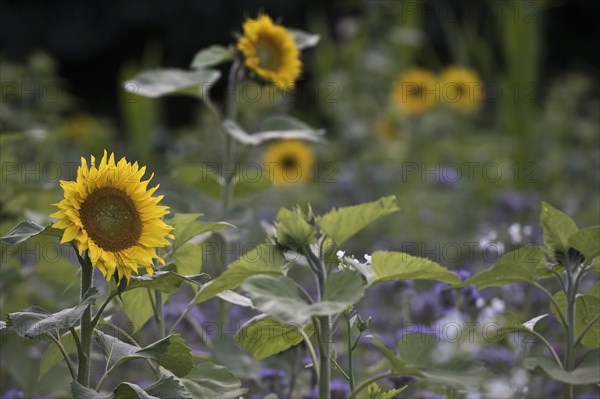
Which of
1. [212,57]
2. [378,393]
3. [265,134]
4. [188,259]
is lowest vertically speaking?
[378,393]

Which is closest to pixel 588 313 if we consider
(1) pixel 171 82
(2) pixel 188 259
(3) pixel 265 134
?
(2) pixel 188 259

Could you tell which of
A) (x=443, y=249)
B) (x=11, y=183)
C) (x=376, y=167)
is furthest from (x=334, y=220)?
(x=376, y=167)

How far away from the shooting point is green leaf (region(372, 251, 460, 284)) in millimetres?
873

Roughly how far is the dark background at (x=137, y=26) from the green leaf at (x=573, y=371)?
4249 millimetres

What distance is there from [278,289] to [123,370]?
131 centimetres

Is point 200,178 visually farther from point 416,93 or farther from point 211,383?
point 416,93

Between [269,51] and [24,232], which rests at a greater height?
[269,51]

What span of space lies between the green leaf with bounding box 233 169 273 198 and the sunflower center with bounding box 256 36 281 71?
17cm

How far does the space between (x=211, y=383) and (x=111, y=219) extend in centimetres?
20

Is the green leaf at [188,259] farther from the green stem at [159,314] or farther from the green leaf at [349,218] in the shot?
the green leaf at [349,218]

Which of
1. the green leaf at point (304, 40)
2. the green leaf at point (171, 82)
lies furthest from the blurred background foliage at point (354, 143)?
the green leaf at point (304, 40)

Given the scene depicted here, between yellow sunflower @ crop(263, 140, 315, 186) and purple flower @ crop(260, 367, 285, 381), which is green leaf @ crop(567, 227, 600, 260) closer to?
purple flower @ crop(260, 367, 285, 381)

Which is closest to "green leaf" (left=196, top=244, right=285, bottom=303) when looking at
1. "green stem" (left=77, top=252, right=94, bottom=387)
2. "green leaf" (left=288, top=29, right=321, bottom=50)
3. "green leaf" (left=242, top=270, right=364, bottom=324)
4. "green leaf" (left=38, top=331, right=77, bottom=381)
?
"green leaf" (left=242, top=270, right=364, bottom=324)

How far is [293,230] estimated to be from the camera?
2.86 feet
